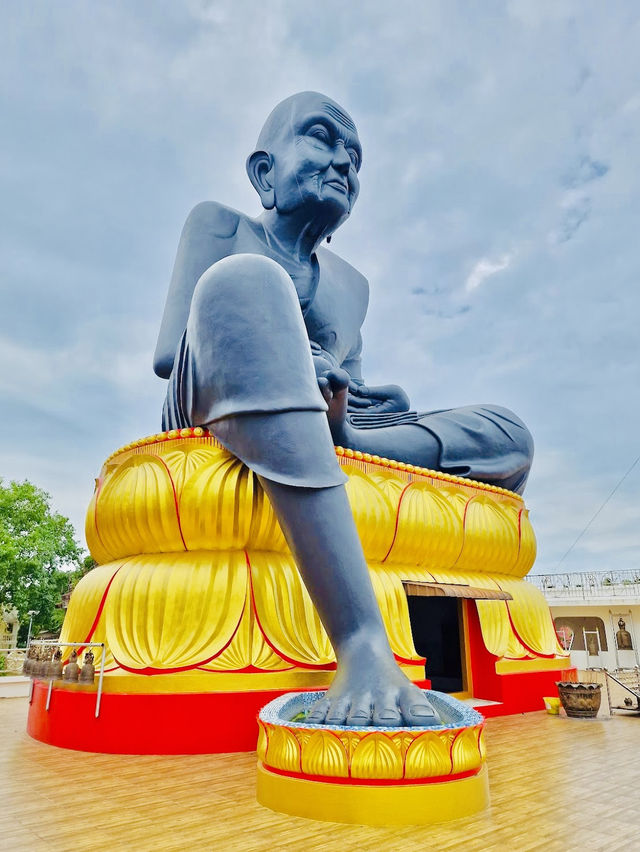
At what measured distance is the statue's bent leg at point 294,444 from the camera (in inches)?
117

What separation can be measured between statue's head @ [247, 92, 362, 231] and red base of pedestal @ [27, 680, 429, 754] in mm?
4490

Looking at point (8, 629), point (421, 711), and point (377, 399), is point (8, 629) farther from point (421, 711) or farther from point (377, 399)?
point (421, 711)

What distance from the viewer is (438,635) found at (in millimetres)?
7953

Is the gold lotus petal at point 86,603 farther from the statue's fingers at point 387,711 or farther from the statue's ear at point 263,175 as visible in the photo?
the statue's ear at point 263,175

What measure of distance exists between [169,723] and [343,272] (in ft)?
19.6

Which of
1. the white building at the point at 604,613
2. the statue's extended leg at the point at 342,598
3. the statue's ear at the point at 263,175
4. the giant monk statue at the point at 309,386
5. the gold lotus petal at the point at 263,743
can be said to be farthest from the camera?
the white building at the point at 604,613

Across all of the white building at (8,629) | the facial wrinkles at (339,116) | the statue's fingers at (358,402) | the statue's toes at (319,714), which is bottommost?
the statue's toes at (319,714)

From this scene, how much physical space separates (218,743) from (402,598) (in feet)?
6.46

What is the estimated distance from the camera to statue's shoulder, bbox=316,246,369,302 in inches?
316

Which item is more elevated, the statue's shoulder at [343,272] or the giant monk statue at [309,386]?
the statue's shoulder at [343,272]

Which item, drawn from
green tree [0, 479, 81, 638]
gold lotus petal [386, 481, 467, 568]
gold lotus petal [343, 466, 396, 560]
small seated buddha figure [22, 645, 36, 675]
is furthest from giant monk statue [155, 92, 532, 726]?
green tree [0, 479, 81, 638]

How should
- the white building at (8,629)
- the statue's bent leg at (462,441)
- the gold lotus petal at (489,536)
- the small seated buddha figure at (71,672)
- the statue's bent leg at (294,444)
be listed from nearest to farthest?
the statue's bent leg at (294,444) → the small seated buddha figure at (71,672) → the gold lotus petal at (489,536) → the statue's bent leg at (462,441) → the white building at (8,629)

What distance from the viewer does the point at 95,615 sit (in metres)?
4.58

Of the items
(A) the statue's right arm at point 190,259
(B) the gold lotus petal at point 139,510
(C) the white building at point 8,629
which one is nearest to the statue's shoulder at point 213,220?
(A) the statue's right arm at point 190,259
